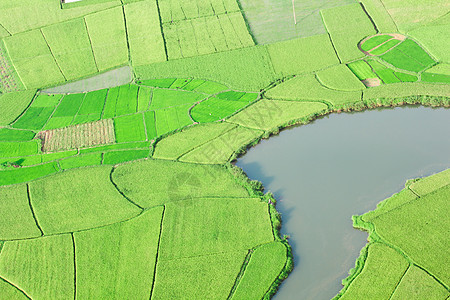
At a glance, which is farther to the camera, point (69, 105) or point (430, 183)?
point (69, 105)

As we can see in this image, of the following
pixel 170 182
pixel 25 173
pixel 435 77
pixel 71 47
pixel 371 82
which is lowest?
pixel 435 77

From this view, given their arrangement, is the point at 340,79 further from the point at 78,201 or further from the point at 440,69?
the point at 78,201

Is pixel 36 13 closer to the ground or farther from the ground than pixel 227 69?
farther from the ground

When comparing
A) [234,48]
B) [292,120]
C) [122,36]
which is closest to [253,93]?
[292,120]

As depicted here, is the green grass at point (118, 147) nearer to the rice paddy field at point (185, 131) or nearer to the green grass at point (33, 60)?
the rice paddy field at point (185, 131)

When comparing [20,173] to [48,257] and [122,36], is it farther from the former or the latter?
[122,36]

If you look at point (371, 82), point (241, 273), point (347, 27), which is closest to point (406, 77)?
point (371, 82)
